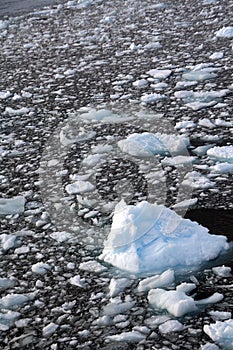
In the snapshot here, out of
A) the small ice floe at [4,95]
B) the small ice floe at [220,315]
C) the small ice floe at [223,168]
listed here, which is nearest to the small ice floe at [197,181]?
the small ice floe at [223,168]

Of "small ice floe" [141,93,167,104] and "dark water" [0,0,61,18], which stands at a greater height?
"small ice floe" [141,93,167,104]

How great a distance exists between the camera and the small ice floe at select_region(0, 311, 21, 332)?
272cm

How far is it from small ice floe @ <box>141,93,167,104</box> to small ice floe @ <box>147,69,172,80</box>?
0.58 metres

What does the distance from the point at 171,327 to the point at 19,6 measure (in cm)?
949

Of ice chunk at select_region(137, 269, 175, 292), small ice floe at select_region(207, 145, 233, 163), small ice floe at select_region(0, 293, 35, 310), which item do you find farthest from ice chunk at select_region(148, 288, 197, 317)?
small ice floe at select_region(207, 145, 233, 163)

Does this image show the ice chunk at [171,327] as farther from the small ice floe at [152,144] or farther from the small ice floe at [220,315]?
the small ice floe at [152,144]

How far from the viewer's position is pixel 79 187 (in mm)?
3926

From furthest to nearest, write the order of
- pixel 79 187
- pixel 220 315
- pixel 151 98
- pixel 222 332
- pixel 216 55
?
pixel 216 55
pixel 151 98
pixel 79 187
pixel 220 315
pixel 222 332

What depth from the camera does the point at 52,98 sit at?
577 centimetres

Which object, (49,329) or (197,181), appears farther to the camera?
(197,181)

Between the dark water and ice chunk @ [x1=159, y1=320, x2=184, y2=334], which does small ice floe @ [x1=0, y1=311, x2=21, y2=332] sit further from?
the dark water

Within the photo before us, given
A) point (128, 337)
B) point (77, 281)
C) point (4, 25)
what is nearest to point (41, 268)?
point (77, 281)

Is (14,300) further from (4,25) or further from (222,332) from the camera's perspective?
(4,25)

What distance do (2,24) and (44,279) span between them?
7.26m
